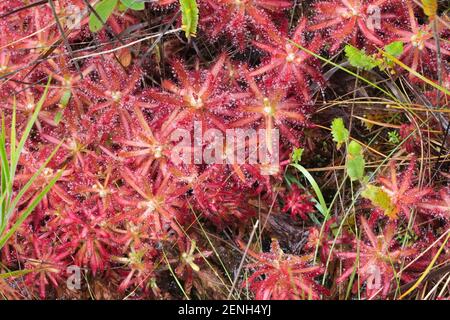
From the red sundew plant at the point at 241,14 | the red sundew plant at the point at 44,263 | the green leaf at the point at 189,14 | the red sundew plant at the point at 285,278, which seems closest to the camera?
the green leaf at the point at 189,14

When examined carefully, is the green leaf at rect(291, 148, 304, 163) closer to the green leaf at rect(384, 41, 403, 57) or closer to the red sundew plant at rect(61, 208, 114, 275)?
the green leaf at rect(384, 41, 403, 57)

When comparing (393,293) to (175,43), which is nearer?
(393,293)

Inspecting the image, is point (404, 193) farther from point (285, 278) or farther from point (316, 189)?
point (285, 278)

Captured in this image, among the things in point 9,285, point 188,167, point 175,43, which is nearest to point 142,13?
point 175,43

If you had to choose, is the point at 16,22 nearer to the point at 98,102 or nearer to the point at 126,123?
the point at 98,102

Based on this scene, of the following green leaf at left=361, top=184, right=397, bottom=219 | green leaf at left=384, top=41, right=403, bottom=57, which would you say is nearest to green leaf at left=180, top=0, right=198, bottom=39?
green leaf at left=384, top=41, right=403, bottom=57

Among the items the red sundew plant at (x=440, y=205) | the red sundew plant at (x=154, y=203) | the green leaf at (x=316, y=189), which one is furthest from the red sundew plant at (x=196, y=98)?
the red sundew plant at (x=440, y=205)

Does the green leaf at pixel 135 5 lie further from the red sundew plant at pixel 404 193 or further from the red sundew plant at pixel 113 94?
the red sundew plant at pixel 404 193
